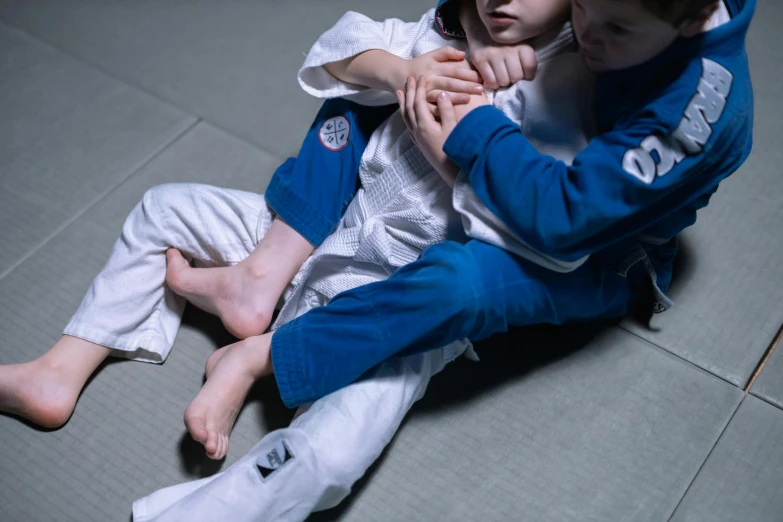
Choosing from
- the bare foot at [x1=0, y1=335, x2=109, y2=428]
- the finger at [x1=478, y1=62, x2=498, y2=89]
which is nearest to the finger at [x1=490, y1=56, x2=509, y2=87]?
the finger at [x1=478, y1=62, x2=498, y2=89]

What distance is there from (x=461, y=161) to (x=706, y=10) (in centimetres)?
28

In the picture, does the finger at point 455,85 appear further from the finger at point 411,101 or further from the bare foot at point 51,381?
the bare foot at point 51,381

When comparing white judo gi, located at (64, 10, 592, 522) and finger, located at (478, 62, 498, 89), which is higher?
finger, located at (478, 62, 498, 89)

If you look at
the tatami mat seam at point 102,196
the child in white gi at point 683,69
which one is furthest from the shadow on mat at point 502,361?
the tatami mat seam at point 102,196

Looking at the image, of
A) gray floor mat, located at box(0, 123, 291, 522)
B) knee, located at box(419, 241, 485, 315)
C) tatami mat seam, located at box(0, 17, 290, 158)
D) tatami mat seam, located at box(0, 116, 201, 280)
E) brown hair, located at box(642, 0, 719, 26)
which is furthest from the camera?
tatami mat seam, located at box(0, 17, 290, 158)

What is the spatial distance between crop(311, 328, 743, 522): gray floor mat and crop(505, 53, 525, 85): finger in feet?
1.20

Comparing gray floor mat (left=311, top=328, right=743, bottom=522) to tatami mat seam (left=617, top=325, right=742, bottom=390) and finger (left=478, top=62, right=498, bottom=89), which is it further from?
finger (left=478, top=62, right=498, bottom=89)

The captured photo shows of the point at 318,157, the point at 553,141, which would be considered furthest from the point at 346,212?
the point at 553,141

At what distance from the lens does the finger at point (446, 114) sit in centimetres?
89

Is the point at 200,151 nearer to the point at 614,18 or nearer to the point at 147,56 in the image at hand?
the point at 147,56

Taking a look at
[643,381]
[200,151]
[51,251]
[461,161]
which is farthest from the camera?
[200,151]

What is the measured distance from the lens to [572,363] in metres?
1.07

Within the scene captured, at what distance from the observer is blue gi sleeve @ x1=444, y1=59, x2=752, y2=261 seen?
0.78 m

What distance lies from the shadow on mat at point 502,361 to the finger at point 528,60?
36 centimetres
